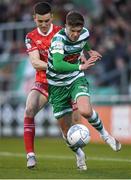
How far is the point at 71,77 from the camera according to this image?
38.8ft

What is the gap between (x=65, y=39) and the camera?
38.3 feet

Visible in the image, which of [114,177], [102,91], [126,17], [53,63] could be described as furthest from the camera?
[126,17]

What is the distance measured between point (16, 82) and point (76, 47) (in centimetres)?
1290

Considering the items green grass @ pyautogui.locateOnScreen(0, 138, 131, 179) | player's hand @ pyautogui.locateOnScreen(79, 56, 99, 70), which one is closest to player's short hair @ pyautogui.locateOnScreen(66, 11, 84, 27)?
player's hand @ pyautogui.locateOnScreen(79, 56, 99, 70)

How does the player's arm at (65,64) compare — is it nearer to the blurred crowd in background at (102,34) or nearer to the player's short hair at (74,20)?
the player's short hair at (74,20)

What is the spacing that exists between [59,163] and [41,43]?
228 centimetres

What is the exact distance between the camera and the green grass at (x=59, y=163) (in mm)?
10781

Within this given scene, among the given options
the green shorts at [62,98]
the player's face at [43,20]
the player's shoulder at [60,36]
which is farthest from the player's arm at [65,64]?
the player's face at [43,20]

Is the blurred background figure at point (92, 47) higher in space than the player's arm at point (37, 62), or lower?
higher

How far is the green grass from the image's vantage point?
35.4ft

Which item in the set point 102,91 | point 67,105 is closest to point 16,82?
point 102,91

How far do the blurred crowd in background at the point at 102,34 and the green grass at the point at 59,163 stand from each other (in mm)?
2871

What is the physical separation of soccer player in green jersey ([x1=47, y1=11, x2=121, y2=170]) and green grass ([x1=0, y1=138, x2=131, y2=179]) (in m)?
0.57

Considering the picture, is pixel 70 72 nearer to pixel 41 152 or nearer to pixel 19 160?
pixel 19 160
